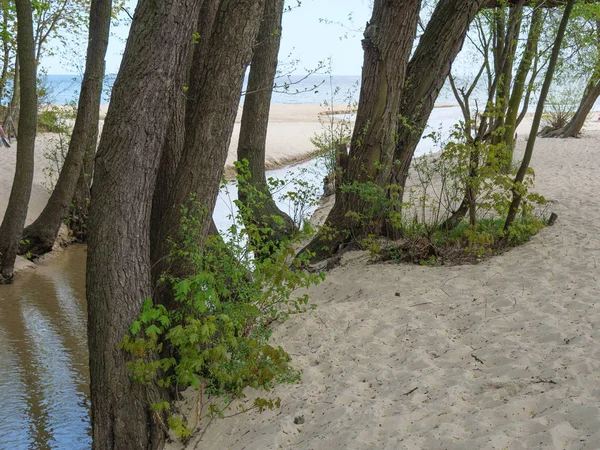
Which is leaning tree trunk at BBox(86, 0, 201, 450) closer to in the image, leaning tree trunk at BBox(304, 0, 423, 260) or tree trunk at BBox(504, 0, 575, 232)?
leaning tree trunk at BBox(304, 0, 423, 260)

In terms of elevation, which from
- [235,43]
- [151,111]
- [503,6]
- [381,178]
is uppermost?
[503,6]

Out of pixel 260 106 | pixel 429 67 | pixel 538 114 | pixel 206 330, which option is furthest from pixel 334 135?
pixel 206 330

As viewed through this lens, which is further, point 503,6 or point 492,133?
point 503,6

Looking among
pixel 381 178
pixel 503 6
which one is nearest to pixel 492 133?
pixel 381 178

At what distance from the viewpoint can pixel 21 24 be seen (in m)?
8.19

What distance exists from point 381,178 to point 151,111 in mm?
4083

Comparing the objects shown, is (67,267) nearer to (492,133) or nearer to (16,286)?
(16,286)

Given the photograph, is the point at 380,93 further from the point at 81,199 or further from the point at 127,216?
the point at 81,199

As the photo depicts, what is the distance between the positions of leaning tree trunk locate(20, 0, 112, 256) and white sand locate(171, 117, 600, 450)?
5462mm

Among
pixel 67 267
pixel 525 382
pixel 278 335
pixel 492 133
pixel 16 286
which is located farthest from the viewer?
pixel 67 267

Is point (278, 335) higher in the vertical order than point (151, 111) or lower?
lower

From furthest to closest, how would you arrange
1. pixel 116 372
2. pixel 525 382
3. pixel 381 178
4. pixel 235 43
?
pixel 381 178, pixel 235 43, pixel 116 372, pixel 525 382

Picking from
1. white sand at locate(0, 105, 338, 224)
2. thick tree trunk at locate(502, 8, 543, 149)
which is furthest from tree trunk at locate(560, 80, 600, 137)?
white sand at locate(0, 105, 338, 224)

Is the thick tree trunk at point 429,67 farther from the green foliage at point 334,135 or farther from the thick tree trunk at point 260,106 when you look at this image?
the thick tree trunk at point 260,106
